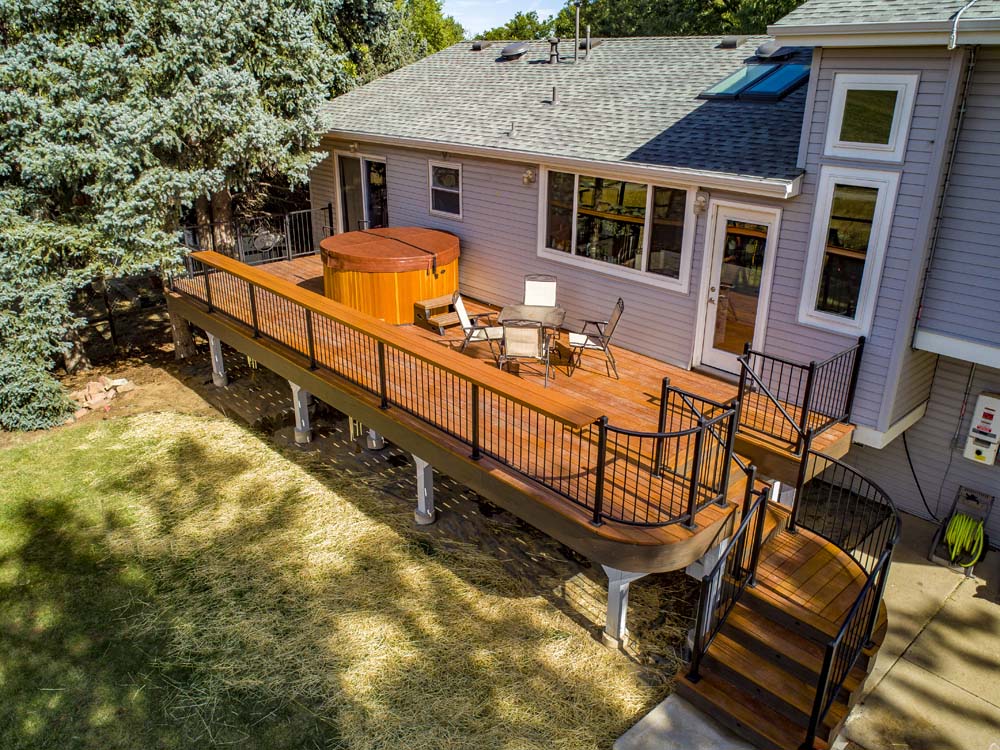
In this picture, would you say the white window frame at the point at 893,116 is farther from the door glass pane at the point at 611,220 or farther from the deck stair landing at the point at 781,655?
the deck stair landing at the point at 781,655

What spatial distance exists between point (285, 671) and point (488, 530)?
2.74 meters

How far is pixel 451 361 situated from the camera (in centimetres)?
706

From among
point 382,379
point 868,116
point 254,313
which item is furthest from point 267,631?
point 868,116

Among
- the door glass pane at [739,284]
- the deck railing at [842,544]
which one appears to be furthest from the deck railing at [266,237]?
the deck railing at [842,544]

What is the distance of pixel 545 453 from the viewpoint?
21.9 feet

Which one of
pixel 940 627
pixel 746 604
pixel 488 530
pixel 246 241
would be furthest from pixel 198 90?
pixel 940 627

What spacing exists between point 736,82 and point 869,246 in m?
3.75

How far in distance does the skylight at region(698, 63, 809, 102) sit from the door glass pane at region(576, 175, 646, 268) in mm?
1826

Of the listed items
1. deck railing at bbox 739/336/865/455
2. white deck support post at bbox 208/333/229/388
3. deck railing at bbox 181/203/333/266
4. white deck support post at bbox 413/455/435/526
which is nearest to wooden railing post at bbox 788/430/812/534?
deck railing at bbox 739/336/865/455

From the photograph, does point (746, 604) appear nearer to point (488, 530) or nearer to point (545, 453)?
point (545, 453)

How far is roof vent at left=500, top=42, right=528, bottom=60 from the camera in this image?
13.6 meters

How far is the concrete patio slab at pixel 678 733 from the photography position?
545 cm

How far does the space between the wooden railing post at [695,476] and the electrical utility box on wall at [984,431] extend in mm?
3745

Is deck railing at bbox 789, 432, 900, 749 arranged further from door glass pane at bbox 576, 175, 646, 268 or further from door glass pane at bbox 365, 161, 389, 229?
door glass pane at bbox 365, 161, 389, 229
